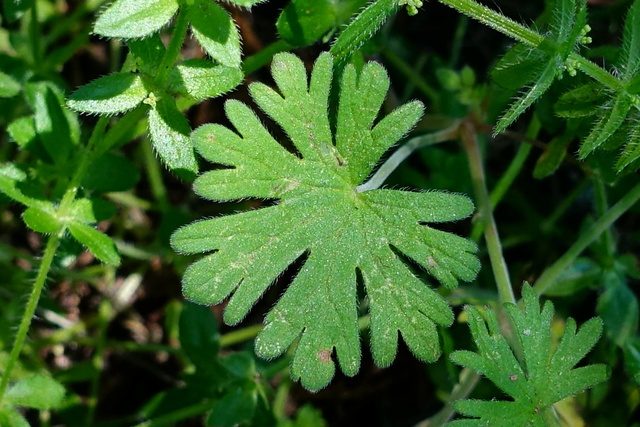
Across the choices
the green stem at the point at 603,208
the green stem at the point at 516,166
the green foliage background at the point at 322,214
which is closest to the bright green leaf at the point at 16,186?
the green foliage background at the point at 322,214

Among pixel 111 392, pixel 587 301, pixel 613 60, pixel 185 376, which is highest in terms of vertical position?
pixel 613 60

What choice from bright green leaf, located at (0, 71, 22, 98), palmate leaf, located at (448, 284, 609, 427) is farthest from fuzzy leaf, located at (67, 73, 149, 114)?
palmate leaf, located at (448, 284, 609, 427)

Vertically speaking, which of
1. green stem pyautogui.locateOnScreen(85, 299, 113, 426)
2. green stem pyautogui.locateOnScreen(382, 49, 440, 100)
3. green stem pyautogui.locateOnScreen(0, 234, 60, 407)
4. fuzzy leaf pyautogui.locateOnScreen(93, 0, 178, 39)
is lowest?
green stem pyautogui.locateOnScreen(85, 299, 113, 426)

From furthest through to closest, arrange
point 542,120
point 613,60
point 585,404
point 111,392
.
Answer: point 111,392
point 585,404
point 542,120
point 613,60

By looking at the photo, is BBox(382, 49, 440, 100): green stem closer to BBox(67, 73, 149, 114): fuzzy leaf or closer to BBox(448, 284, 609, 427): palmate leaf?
BBox(448, 284, 609, 427): palmate leaf

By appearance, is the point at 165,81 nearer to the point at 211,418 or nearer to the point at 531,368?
the point at 211,418

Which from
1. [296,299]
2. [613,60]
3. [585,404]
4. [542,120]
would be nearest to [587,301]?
[585,404]
